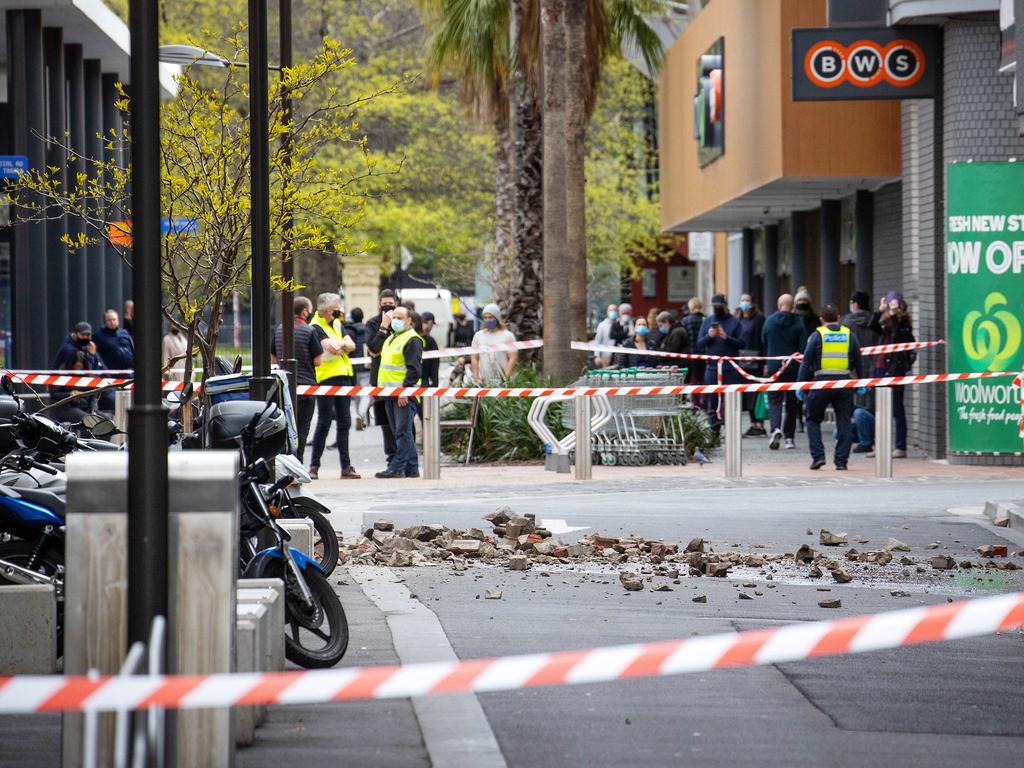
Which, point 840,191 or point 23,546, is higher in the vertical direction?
point 840,191

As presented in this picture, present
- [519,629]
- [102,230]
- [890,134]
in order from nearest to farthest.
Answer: [519,629], [102,230], [890,134]

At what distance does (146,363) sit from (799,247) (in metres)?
26.5

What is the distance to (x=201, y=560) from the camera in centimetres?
521

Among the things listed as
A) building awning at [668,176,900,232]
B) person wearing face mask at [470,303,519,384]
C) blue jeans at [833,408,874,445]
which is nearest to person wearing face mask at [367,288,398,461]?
person wearing face mask at [470,303,519,384]

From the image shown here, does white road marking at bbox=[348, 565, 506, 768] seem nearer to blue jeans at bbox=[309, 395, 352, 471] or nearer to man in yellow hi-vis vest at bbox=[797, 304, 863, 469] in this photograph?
blue jeans at bbox=[309, 395, 352, 471]

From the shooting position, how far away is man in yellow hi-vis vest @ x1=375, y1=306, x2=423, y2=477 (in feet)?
59.5

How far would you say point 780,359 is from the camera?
23.1 metres

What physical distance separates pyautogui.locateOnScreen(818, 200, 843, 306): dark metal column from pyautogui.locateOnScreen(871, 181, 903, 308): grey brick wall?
6.42 ft

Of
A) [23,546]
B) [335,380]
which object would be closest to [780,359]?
[335,380]

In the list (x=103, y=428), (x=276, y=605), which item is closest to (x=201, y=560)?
(x=276, y=605)

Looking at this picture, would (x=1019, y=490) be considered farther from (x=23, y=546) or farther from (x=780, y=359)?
(x=23, y=546)

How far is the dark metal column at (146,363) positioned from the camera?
5.05 meters

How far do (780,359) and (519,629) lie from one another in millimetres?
14830

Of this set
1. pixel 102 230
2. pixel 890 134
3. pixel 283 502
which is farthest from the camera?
→ pixel 890 134
